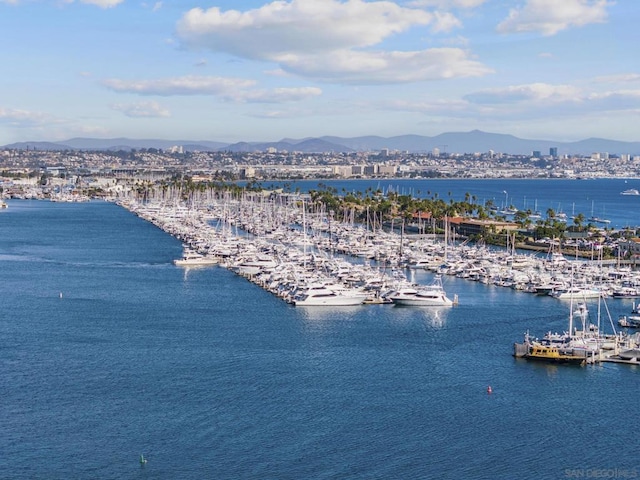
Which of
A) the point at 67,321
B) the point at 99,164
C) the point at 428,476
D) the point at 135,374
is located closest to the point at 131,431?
the point at 135,374

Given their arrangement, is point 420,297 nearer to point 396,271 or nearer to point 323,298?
point 323,298

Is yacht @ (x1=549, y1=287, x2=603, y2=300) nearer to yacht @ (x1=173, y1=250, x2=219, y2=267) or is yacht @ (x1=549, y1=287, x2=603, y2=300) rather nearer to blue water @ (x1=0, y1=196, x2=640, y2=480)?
blue water @ (x1=0, y1=196, x2=640, y2=480)

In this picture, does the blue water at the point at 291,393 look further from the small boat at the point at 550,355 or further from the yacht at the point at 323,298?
the yacht at the point at 323,298

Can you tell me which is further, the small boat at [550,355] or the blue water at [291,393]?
the small boat at [550,355]

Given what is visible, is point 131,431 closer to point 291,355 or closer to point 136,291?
point 291,355

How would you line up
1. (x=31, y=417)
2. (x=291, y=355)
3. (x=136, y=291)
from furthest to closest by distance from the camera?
(x=136, y=291)
(x=291, y=355)
(x=31, y=417)

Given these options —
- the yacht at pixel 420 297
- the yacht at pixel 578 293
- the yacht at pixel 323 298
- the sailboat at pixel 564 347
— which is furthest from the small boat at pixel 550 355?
the yacht at pixel 578 293

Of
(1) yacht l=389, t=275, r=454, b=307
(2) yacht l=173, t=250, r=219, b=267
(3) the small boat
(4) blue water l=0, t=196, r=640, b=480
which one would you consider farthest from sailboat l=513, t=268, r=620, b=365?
(2) yacht l=173, t=250, r=219, b=267

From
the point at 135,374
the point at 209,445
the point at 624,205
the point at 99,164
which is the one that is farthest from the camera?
the point at 99,164
